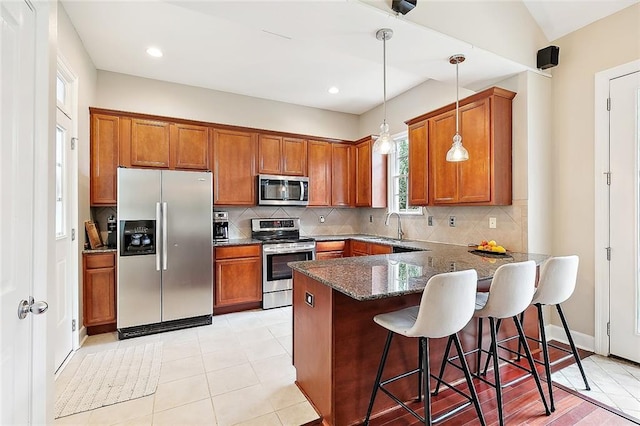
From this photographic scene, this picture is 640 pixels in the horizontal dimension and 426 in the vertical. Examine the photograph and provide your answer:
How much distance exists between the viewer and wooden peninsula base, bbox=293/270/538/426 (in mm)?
1798

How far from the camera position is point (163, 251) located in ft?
11.0

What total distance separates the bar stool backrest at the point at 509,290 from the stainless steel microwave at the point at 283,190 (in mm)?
3110

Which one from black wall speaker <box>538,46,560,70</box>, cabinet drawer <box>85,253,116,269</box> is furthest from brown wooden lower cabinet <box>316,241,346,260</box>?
black wall speaker <box>538,46,560,70</box>

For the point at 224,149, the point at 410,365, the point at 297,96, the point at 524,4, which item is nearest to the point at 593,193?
the point at 524,4

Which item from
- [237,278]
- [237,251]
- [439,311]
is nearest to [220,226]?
[237,251]

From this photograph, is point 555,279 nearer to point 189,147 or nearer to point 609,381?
point 609,381

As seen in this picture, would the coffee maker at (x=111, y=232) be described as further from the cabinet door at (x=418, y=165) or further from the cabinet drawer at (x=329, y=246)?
the cabinet door at (x=418, y=165)

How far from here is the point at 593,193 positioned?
9.09 ft

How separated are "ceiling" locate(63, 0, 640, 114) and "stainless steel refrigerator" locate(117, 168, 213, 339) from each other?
Answer: 1.34 m

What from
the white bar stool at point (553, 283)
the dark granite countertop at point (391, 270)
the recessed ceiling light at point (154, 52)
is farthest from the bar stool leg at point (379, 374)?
the recessed ceiling light at point (154, 52)

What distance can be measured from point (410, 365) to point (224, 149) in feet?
11.1

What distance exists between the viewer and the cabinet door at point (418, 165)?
3.67 m

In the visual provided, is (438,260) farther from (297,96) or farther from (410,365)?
(297,96)

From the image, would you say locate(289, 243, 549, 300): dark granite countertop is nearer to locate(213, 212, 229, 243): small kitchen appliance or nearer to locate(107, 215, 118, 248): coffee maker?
locate(213, 212, 229, 243): small kitchen appliance
